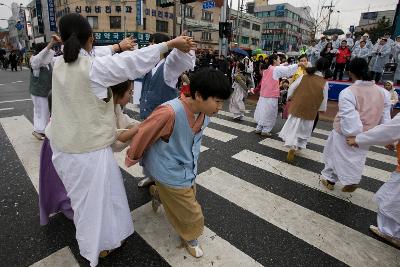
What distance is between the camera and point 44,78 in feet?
15.8

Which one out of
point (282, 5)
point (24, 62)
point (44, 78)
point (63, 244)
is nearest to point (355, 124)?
point (63, 244)

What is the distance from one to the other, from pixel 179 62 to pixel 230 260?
186 centimetres

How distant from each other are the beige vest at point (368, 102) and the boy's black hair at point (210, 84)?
7.02ft

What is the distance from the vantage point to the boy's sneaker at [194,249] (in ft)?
7.76

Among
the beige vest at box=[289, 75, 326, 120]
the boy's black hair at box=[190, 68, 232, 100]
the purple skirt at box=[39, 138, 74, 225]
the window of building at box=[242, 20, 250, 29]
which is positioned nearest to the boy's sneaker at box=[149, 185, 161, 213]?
the purple skirt at box=[39, 138, 74, 225]

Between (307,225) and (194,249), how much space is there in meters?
1.33

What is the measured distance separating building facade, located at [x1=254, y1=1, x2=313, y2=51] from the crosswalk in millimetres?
59350

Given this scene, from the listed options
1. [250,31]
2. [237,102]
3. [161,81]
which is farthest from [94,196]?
[250,31]

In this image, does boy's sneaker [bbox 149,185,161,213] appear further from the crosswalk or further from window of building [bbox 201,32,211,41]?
window of building [bbox 201,32,211,41]

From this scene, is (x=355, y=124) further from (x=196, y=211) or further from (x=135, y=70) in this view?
(x=135, y=70)

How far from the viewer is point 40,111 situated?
5094 mm

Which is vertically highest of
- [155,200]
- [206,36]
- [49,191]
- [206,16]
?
[206,16]

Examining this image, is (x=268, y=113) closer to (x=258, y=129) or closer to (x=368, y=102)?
(x=258, y=129)

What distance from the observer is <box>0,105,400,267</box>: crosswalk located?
244cm
